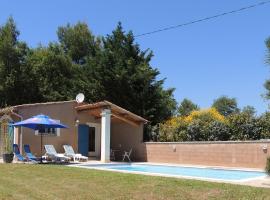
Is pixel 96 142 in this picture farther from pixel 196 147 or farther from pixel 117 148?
pixel 196 147

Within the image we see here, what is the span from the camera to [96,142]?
30.5 meters

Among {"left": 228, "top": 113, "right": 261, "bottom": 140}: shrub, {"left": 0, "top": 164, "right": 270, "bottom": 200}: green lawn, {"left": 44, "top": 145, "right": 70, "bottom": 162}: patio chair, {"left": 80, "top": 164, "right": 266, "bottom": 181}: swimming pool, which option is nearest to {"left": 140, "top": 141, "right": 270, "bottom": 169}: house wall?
{"left": 228, "top": 113, "right": 261, "bottom": 140}: shrub

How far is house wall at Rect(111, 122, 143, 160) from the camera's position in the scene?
94.1ft

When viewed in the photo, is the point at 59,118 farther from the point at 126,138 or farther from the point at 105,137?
the point at 126,138

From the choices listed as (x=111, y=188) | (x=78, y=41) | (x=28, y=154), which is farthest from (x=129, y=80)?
(x=111, y=188)

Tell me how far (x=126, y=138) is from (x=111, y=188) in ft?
54.3

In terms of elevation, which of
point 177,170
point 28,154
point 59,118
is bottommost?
point 177,170

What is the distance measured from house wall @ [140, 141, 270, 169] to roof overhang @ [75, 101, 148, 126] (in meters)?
1.59

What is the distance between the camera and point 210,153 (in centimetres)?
2445

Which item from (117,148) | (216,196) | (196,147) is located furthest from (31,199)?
(117,148)

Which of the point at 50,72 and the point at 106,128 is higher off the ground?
the point at 50,72

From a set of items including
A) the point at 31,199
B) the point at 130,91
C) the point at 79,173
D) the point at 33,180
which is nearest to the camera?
the point at 31,199

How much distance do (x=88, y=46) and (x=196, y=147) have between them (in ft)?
81.3

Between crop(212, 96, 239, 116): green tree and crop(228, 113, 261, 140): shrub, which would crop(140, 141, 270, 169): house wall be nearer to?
crop(228, 113, 261, 140): shrub
